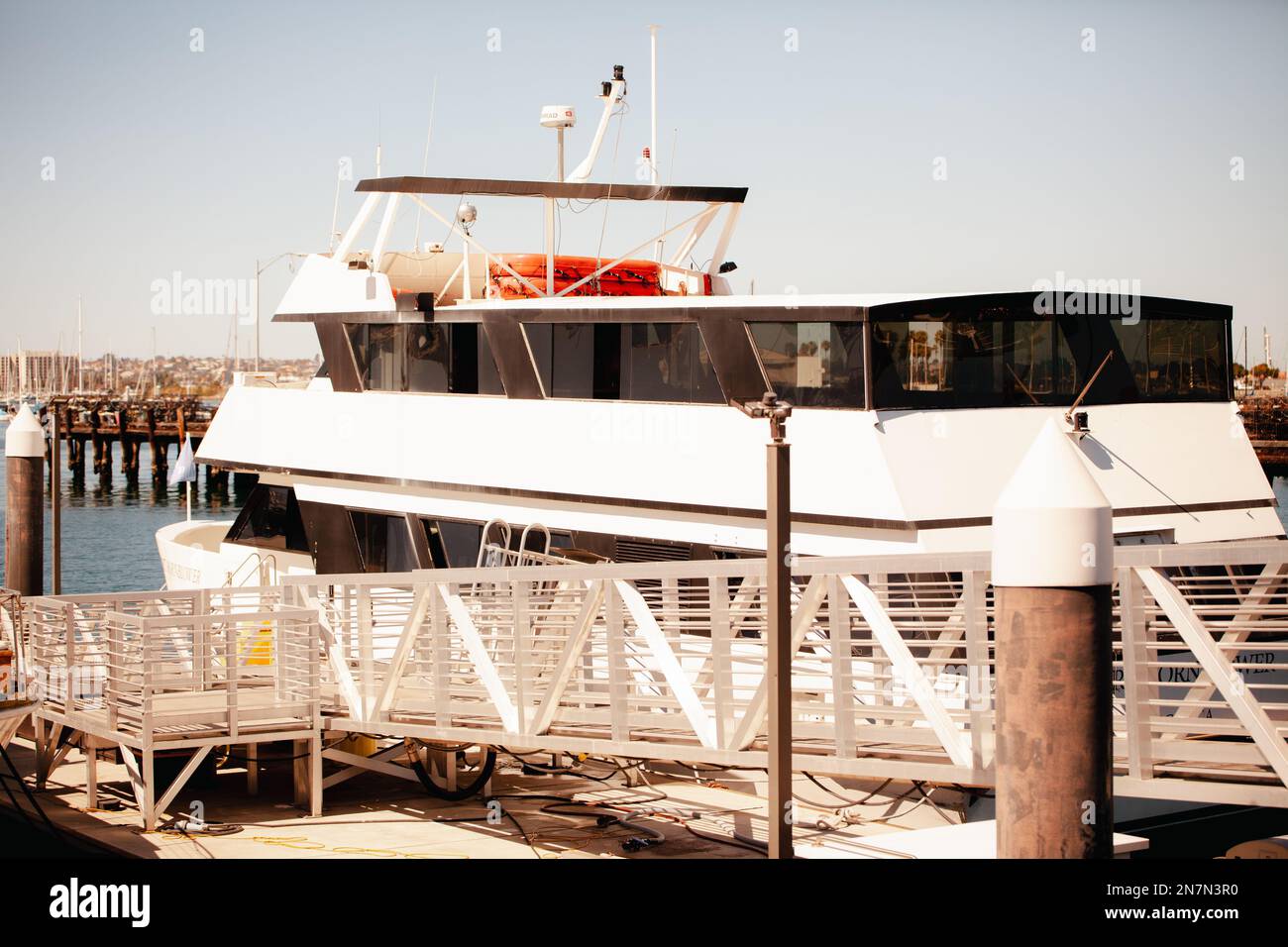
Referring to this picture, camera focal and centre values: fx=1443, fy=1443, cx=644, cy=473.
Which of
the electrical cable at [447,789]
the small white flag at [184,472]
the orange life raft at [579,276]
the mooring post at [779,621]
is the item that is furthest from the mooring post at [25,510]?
the mooring post at [779,621]

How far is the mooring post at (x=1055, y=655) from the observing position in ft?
20.0

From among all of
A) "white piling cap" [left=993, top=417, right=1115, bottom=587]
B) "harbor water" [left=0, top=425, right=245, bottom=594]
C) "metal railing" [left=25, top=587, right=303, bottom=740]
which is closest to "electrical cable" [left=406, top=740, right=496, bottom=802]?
"metal railing" [left=25, top=587, right=303, bottom=740]

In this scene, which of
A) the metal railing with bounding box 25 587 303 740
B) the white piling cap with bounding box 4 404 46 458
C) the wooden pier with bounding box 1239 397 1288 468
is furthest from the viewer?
the wooden pier with bounding box 1239 397 1288 468

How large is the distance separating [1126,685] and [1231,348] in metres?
6.72

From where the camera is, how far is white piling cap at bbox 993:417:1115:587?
609 centimetres

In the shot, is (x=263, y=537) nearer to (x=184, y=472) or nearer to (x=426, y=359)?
(x=426, y=359)

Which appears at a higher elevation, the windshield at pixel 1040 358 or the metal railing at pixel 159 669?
the windshield at pixel 1040 358

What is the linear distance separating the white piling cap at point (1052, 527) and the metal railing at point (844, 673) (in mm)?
1751

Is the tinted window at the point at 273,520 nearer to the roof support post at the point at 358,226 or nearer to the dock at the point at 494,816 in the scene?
the roof support post at the point at 358,226

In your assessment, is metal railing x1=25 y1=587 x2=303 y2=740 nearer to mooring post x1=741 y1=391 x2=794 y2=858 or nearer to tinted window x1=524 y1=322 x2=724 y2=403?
tinted window x1=524 y1=322 x2=724 y2=403

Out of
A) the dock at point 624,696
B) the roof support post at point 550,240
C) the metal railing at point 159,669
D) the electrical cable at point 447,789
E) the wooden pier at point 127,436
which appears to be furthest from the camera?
the wooden pier at point 127,436

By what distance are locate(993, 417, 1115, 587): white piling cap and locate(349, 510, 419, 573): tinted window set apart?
10.2 metres
